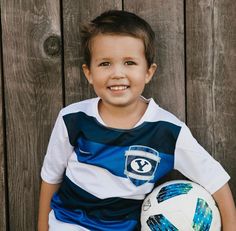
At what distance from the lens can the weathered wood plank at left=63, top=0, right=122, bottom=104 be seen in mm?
2498

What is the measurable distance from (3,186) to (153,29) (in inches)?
40.4

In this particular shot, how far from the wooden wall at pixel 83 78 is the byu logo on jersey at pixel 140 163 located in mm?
329

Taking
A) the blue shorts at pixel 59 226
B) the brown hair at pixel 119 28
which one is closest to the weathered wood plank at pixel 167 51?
the brown hair at pixel 119 28

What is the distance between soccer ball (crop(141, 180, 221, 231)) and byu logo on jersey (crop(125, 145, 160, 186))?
9 cm

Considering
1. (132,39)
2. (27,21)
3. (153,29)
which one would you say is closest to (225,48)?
(153,29)

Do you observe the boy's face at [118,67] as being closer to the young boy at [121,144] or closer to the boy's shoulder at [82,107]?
the young boy at [121,144]

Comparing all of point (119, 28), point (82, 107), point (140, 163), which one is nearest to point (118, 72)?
point (119, 28)

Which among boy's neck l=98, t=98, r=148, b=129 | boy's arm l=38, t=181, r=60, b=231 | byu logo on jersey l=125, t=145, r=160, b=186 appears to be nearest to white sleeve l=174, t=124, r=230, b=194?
byu logo on jersey l=125, t=145, r=160, b=186

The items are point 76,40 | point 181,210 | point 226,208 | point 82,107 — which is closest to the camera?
point 181,210

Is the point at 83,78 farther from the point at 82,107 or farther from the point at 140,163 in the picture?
the point at 140,163

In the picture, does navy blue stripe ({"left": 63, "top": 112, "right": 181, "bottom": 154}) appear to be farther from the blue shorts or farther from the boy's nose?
the blue shorts

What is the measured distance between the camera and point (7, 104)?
8.43ft

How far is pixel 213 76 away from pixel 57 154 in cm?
79

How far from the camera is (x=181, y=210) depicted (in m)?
2.17
